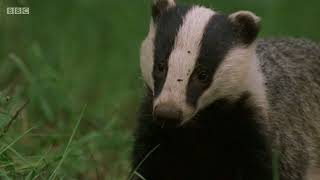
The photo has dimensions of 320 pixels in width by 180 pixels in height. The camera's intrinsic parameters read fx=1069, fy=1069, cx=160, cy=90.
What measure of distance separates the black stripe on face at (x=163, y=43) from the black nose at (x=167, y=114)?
0.16m

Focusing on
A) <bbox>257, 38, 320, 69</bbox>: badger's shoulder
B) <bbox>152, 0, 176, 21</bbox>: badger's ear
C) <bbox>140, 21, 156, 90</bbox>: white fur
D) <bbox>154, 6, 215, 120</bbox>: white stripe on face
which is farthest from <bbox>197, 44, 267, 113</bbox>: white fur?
<bbox>257, 38, 320, 69</bbox>: badger's shoulder

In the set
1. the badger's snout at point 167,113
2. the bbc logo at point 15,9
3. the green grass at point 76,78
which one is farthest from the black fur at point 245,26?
the bbc logo at point 15,9

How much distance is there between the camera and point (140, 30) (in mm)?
8578

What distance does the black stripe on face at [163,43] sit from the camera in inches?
173

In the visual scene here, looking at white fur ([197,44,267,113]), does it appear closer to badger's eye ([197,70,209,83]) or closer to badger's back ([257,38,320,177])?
badger's eye ([197,70,209,83])

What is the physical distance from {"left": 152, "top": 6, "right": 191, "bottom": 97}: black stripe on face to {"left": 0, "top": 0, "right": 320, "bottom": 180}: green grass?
0.47 meters

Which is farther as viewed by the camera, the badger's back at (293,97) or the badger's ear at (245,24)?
the badger's back at (293,97)

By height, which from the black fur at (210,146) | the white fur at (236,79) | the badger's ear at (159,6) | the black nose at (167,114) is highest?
the badger's ear at (159,6)

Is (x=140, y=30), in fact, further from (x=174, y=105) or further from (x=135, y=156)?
(x=174, y=105)

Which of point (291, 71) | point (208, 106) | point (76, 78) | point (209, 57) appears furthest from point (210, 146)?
point (76, 78)

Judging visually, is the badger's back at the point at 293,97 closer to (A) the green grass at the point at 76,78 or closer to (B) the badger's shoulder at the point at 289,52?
(B) the badger's shoulder at the point at 289,52

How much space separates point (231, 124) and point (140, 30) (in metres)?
3.99

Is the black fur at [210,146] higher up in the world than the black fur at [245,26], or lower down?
lower down

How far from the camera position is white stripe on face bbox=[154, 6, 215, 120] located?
429cm
